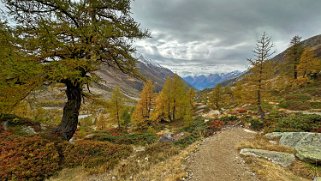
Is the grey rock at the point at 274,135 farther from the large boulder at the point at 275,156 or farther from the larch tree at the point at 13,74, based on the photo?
the larch tree at the point at 13,74

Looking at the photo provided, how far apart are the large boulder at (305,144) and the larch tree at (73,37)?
1044 centimetres

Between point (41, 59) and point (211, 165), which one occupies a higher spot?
point (41, 59)

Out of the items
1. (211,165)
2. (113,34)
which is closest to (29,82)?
(113,34)

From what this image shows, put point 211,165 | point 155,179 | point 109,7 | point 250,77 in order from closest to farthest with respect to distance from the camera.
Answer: point 155,179
point 211,165
point 109,7
point 250,77

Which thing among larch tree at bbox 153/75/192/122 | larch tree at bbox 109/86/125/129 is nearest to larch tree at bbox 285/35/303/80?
larch tree at bbox 153/75/192/122

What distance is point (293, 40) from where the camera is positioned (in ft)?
193

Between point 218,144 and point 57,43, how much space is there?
41.8 feet

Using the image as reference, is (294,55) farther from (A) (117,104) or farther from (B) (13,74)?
(B) (13,74)

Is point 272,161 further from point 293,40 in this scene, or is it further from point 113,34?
point 293,40

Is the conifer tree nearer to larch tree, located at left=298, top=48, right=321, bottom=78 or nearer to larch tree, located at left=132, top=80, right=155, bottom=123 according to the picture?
larch tree, located at left=132, top=80, right=155, bottom=123

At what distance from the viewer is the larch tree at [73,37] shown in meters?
10.1

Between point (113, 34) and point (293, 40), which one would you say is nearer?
point (113, 34)

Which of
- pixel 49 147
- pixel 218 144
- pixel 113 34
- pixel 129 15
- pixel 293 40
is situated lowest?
pixel 218 144

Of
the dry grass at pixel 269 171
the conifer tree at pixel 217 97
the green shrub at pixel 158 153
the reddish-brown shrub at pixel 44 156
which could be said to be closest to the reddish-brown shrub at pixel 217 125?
the green shrub at pixel 158 153
